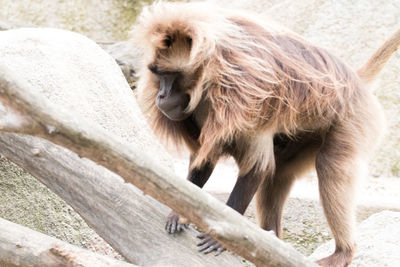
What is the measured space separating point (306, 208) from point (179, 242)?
99.7 inches

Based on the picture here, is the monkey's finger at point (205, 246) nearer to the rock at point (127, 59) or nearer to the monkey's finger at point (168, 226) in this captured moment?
the monkey's finger at point (168, 226)

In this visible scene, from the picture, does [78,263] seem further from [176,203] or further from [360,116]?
[360,116]

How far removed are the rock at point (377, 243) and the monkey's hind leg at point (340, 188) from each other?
0.21 m

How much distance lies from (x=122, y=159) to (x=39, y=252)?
2.29 ft

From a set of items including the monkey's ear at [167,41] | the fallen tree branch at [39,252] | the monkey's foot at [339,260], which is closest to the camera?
the fallen tree branch at [39,252]

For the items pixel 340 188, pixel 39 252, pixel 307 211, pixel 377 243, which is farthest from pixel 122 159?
pixel 307 211

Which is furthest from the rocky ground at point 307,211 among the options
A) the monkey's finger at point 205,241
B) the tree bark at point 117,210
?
the monkey's finger at point 205,241

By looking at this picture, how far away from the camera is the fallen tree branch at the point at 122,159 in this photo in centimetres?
193

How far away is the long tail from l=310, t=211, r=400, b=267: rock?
104 cm

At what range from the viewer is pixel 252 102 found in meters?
3.07

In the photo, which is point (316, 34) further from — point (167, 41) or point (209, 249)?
point (209, 249)

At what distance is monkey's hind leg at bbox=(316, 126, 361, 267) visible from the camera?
3508 mm

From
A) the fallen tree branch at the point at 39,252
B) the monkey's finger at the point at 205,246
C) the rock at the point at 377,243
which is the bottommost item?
the rock at the point at 377,243

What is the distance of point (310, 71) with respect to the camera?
3387 millimetres
